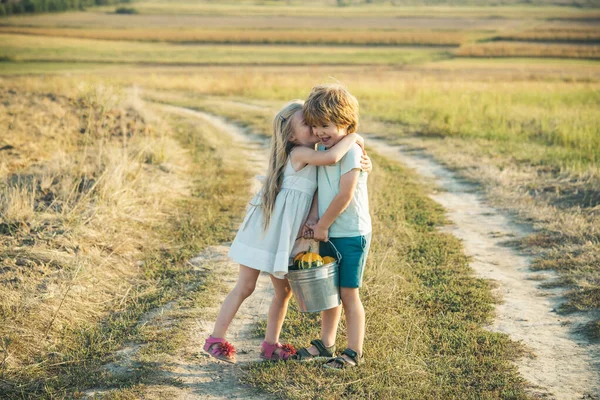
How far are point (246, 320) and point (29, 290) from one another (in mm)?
1722

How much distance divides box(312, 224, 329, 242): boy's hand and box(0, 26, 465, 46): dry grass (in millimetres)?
67317

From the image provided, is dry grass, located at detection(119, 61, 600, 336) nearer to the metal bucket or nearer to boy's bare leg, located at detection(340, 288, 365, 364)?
boy's bare leg, located at detection(340, 288, 365, 364)

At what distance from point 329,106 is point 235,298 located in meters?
1.45

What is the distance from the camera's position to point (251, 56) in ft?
188

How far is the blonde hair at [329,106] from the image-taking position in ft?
12.8

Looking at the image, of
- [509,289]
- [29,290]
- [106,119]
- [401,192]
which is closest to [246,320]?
[29,290]

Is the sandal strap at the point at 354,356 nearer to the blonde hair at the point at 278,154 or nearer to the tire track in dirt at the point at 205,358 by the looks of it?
the tire track in dirt at the point at 205,358

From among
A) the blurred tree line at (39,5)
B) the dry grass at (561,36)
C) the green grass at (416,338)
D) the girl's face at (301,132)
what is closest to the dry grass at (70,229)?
the green grass at (416,338)

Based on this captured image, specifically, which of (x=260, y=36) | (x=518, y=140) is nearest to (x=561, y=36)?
(x=260, y=36)

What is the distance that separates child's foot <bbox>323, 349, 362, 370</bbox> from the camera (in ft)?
13.7

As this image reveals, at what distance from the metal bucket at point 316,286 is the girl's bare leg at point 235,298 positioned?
305 mm

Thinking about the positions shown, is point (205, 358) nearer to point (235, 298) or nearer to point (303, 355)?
point (235, 298)

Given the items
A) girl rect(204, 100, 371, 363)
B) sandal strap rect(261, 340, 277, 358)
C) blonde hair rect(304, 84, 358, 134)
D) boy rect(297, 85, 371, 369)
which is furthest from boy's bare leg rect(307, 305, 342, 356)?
blonde hair rect(304, 84, 358, 134)

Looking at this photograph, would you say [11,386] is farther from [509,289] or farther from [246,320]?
[509,289]
